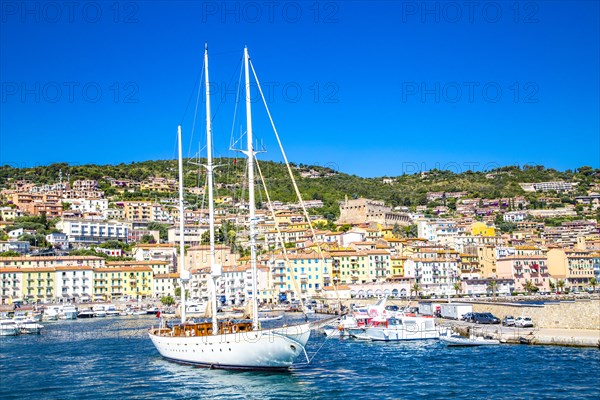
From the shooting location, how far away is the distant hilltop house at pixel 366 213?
120188mm

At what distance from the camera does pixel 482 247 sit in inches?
3580

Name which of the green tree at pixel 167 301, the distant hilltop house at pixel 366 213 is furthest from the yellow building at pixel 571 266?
the green tree at pixel 167 301

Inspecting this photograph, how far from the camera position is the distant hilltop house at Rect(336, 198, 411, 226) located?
12019 centimetres

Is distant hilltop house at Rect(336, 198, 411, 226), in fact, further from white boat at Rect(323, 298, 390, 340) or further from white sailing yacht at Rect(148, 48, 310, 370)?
white sailing yacht at Rect(148, 48, 310, 370)

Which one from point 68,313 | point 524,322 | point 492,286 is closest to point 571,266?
point 492,286

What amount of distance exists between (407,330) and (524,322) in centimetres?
649

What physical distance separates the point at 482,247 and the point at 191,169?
3599 inches

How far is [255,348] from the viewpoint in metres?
23.5

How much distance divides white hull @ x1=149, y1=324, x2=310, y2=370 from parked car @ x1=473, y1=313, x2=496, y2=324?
1984 cm

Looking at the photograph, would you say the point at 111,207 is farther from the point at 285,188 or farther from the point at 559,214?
the point at 559,214

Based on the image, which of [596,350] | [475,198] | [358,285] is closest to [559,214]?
[475,198]

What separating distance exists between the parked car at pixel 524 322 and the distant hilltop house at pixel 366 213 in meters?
79.7

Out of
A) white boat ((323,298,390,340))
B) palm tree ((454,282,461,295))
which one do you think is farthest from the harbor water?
palm tree ((454,282,461,295))

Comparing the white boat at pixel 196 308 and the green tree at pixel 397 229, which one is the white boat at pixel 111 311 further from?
the green tree at pixel 397 229
